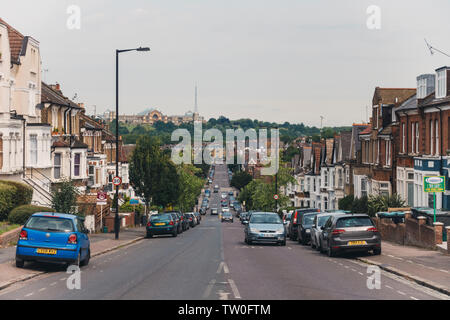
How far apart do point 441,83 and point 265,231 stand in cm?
1382

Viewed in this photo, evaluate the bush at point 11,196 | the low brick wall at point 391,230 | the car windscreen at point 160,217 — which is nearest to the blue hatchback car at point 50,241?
the bush at point 11,196

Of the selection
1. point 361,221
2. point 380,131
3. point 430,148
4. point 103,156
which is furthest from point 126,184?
point 361,221

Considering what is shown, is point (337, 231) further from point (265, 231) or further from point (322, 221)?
point (265, 231)

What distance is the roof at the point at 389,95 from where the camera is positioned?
50531mm

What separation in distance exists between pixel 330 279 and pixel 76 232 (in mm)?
7350

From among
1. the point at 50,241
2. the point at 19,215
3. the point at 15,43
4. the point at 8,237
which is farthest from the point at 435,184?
the point at 15,43

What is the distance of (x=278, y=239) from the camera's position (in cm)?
3044

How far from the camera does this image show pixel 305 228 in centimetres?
3275

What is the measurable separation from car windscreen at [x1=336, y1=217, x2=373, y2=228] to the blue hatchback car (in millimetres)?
9543

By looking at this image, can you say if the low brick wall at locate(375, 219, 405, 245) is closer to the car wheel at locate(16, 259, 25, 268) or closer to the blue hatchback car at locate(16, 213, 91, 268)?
the blue hatchback car at locate(16, 213, 91, 268)

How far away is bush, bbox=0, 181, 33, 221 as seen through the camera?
→ 2997 centimetres

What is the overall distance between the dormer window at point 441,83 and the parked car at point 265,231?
12390 mm

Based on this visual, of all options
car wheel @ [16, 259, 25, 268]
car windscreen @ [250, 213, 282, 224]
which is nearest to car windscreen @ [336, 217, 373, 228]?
car windscreen @ [250, 213, 282, 224]

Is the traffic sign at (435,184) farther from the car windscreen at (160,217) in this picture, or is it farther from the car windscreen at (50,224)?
the car windscreen at (160,217)
